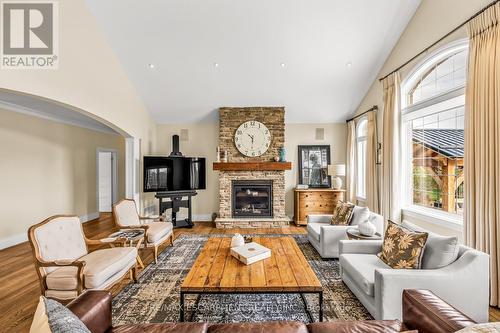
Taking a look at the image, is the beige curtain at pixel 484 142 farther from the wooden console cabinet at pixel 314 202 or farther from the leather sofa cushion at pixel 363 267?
the wooden console cabinet at pixel 314 202

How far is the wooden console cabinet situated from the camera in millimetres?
5727

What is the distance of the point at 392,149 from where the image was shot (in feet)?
13.2

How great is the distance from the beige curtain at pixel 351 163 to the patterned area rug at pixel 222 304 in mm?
3176

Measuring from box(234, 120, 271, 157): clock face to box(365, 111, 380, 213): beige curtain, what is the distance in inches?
87.2

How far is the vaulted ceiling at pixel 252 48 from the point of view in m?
3.68

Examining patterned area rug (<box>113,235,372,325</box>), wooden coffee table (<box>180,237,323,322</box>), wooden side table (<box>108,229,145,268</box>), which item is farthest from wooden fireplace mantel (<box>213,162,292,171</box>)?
wooden coffee table (<box>180,237,323,322</box>)

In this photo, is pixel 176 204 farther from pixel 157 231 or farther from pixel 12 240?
pixel 12 240

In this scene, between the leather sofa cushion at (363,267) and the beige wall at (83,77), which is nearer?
the leather sofa cushion at (363,267)

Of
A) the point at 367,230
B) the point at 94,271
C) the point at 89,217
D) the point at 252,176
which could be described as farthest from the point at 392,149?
the point at 89,217

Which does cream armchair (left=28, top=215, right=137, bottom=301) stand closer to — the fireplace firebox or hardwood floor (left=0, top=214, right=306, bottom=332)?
hardwood floor (left=0, top=214, right=306, bottom=332)

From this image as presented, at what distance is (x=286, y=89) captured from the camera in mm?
5230

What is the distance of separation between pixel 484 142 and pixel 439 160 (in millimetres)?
1133

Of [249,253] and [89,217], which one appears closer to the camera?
[249,253]

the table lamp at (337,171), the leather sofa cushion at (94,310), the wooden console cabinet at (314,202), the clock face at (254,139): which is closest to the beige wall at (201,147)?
the clock face at (254,139)
